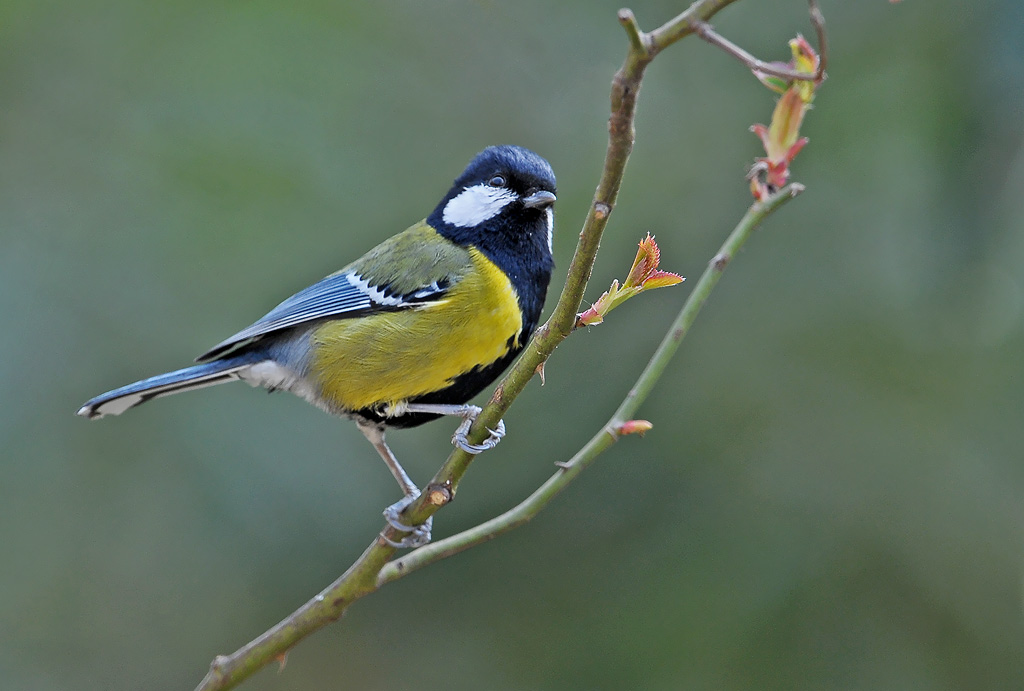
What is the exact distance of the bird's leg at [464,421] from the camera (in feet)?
5.90

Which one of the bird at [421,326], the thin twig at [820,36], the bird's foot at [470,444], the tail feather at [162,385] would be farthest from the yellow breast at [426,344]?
the thin twig at [820,36]

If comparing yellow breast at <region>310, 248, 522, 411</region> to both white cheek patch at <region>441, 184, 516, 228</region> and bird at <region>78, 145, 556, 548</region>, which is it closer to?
bird at <region>78, 145, 556, 548</region>

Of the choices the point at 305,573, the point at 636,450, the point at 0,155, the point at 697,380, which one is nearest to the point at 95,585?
the point at 305,573

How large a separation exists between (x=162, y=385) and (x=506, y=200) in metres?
1.07

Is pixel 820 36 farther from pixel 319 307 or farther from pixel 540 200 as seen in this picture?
pixel 319 307

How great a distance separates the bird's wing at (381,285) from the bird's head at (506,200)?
8 cm

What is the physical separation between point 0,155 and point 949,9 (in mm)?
3628

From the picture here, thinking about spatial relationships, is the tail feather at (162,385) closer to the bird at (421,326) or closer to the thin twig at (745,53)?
the bird at (421,326)

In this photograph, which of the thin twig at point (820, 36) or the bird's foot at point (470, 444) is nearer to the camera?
the thin twig at point (820, 36)

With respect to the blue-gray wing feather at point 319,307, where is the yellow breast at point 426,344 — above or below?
below

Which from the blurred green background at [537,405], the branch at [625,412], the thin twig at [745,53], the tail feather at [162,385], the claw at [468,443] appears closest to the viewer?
the thin twig at [745,53]

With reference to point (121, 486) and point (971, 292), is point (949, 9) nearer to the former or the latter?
point (971, 292)

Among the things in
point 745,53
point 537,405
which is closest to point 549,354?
point 745,53

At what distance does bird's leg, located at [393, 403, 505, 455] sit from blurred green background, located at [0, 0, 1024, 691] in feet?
3.09
